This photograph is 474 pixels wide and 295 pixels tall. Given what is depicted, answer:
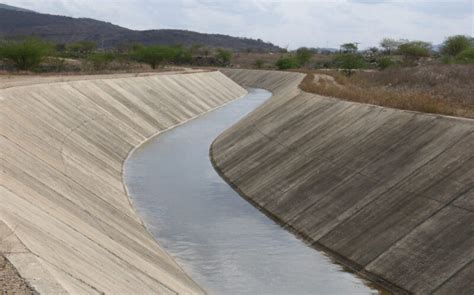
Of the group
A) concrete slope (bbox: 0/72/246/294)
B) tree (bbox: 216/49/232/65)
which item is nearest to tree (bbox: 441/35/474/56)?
tree (bbox: 216/49/232/65)

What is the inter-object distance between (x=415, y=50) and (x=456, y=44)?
17071mm

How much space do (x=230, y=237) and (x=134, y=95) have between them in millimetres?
34421

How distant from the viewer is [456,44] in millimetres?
134250

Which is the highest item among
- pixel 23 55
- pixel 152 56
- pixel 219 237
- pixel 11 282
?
pixel 11 282

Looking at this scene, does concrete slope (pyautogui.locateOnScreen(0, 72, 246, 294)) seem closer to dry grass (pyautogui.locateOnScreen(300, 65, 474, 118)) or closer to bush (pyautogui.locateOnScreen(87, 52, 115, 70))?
dry grass (pyautogui.locateOnScreen(300, 65, 474, 118))

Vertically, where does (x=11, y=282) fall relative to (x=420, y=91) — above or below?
above

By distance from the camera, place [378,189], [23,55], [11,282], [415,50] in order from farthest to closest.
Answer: [415,50]
[23,55]
[378,189]
[11,282]

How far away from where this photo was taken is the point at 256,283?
1788 centimetres

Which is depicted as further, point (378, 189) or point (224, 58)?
point (224, 58)

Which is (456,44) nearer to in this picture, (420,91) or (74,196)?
(420,91)

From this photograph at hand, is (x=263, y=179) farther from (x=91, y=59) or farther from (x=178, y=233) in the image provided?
(x=91, y=59)

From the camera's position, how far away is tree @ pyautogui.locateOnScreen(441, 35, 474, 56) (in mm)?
132738

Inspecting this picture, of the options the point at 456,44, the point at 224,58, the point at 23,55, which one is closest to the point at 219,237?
the point at 23,55

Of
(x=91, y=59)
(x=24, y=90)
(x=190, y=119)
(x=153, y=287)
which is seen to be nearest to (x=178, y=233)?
(x=153, y=287)
